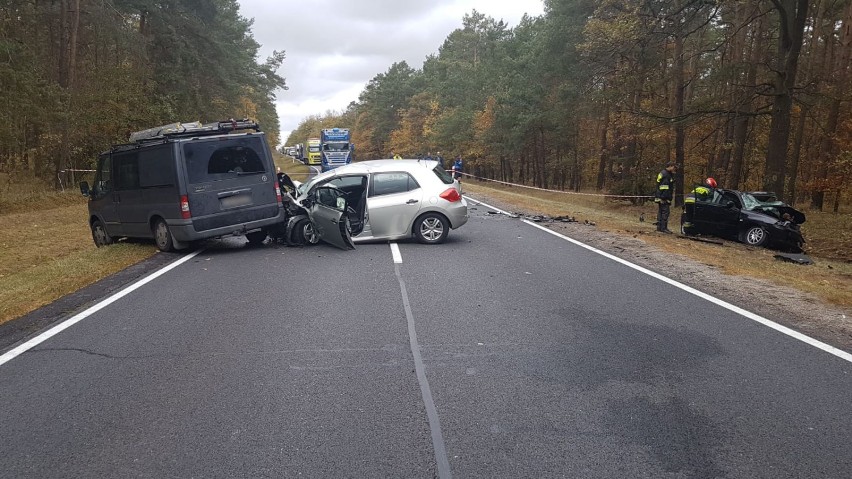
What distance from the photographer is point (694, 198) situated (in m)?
15.0

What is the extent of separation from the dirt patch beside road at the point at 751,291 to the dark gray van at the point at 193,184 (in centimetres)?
660

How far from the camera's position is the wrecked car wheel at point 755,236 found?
13.6 metres

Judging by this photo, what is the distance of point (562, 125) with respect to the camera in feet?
124

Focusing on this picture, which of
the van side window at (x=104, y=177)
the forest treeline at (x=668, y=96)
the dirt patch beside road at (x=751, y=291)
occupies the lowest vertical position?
the dirt patch beside road at (x=751, y=291)

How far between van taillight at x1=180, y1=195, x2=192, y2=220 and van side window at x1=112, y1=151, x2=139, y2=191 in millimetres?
1463

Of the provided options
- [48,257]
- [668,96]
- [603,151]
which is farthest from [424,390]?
[603,151]

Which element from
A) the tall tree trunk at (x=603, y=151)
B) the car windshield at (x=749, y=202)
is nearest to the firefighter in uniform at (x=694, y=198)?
the car windshield at (x=749, y=202)

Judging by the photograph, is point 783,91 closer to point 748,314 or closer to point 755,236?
point 755,236

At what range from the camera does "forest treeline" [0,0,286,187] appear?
66.3 feet

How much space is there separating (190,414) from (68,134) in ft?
76.3

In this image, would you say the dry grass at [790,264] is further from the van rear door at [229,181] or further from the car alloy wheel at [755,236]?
the van rear door at [229,181]

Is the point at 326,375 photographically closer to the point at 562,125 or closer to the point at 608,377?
the point at 608,377

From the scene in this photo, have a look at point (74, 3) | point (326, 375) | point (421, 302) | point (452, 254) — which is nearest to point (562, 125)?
point (74, 3)

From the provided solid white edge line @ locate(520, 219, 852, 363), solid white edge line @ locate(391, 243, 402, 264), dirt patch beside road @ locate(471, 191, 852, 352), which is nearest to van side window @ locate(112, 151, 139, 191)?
solid white edge line @ locate(391, 243, 402, 264)
